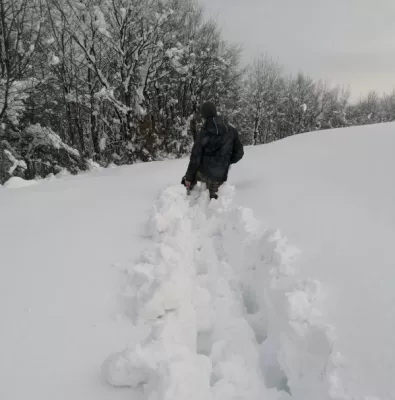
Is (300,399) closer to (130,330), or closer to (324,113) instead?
(130,330)

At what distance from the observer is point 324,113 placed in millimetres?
42438

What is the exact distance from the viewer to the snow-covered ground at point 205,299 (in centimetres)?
148

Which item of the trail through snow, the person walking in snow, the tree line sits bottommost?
the trail through snow

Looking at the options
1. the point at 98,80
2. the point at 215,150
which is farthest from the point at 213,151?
the point at 98,80

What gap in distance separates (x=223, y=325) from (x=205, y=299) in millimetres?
301

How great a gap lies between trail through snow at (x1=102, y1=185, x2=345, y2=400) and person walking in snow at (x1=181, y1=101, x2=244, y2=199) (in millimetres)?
1868

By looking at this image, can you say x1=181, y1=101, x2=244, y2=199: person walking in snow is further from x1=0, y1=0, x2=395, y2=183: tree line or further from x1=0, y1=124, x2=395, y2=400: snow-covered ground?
x1=0, y1=0, x2=395, y2=183: tree line

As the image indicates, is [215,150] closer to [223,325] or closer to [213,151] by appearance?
[213,151]

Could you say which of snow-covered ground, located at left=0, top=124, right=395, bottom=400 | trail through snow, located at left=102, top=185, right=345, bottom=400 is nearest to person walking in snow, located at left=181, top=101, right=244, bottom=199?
snow-covered ground, located at left=0, top=124, right=395, bottom=400

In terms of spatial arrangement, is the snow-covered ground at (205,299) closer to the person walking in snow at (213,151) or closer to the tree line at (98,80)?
the person walking in snow at (213,151)

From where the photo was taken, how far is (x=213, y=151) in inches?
196

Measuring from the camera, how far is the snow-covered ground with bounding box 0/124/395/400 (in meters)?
1.48

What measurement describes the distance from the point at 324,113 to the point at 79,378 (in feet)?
152

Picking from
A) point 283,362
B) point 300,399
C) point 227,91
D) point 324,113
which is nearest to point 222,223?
point 283,362
